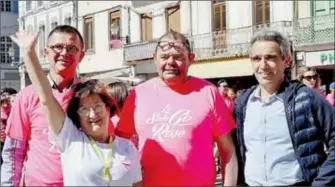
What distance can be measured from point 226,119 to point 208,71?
19828mm

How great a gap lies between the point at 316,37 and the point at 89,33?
14.7 metres

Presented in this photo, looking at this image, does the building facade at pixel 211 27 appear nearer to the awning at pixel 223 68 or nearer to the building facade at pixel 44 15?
the awning at pixel 223 68

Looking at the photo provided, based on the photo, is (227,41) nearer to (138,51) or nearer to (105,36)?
(138,51)

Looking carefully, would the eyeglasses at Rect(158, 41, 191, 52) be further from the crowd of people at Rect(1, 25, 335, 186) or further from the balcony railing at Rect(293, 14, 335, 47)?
the balcony railing at Rect(293, 14, 335, 47)

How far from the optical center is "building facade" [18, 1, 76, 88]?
1286 inches

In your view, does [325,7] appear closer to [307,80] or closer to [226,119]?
[307,80]

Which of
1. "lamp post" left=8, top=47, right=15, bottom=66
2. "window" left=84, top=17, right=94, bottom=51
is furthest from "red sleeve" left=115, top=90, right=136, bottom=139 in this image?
"lamp post" left=8, top=47, right=15, bottom=66

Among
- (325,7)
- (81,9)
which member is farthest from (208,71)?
(81,9)

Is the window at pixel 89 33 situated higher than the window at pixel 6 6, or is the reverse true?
the window at pixel 6 6

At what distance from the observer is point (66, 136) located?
133 inches

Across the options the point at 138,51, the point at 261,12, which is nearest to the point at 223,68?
the point at 261,12

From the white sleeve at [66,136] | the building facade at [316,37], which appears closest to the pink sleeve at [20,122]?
the white sleeve at [66,136]

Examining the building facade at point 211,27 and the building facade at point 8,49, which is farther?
the building facade at point 8,49

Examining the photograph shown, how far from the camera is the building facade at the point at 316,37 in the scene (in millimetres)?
19281
